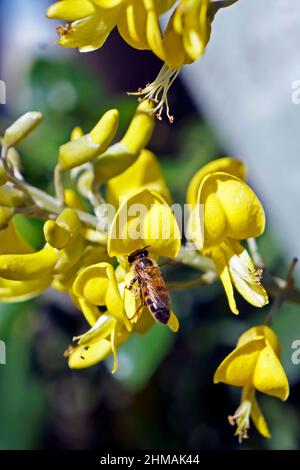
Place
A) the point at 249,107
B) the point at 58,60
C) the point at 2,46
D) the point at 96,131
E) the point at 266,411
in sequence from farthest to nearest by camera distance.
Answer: the point at 2,46, the point at 58,60, the point at 266,411, the point at 249,107, the point at 96,131

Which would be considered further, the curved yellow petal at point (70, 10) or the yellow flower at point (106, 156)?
the yellow flower at point (106, 156)

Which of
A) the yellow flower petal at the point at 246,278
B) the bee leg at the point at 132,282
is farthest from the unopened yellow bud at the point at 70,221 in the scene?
the yellow flower petal at the point at 246,278

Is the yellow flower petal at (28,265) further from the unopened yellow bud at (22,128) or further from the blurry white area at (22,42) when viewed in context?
the blurry white area at (22,42)

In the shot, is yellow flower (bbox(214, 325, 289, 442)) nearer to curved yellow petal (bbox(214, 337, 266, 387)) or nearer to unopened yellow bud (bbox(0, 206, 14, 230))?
curved yellow petal (bbox(214, 337, 266, 387))

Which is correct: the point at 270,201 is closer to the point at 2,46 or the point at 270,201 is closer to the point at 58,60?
the point at 58,60

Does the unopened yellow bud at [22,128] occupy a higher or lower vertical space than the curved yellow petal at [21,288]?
higher
